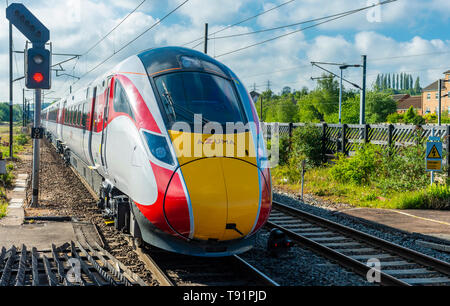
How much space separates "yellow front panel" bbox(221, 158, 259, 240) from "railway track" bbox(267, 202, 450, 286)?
A: 6.88 feet

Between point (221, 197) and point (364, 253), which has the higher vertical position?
point (221, 197)

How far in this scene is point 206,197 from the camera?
5.84 meters

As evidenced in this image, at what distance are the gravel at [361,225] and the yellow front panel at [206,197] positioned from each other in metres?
4.31

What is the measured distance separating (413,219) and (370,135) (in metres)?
6.17

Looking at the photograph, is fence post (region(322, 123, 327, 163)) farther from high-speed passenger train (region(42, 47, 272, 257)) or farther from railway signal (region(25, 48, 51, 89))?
high-speed passenger train (region(42, 47, 272, 257))

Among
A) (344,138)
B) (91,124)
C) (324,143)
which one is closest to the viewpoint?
(91,124)

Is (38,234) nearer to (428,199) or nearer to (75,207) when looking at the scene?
(75,207)

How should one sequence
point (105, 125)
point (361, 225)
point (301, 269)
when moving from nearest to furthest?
1. point (301, 269)
2. point (105, 125)
3. point (361, 225)

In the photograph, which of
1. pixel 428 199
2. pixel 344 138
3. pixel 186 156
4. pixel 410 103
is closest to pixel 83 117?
pixel 186 156

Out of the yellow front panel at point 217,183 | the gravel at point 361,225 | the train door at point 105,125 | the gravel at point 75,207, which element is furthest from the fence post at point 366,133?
the yellow front panel at point 217,183

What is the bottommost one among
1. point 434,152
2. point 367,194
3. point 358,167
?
point 367,194

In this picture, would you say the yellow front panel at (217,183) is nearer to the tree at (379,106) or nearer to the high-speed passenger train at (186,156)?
the high-speed passenger train at (186,156)

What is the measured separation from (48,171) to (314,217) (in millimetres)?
12997

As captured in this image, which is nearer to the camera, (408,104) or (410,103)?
(410,103)
